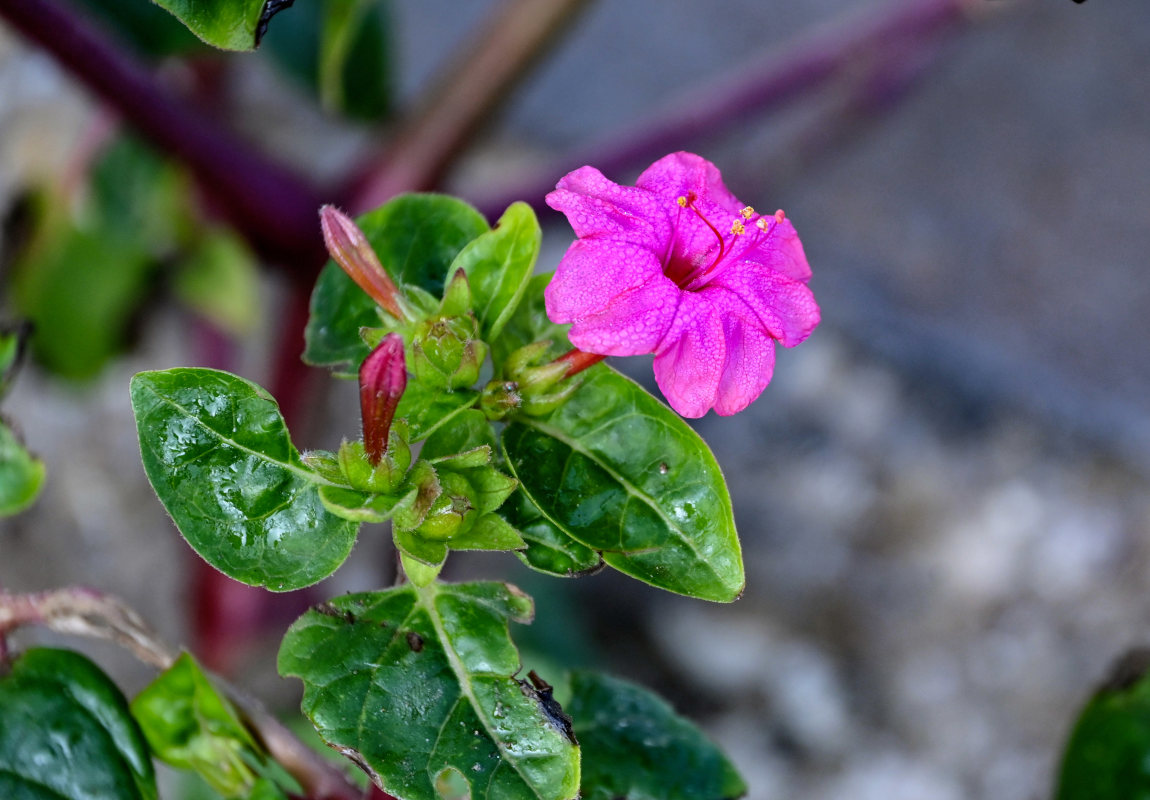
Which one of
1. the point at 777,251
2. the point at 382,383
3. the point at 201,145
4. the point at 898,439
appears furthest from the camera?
the point at 898,439

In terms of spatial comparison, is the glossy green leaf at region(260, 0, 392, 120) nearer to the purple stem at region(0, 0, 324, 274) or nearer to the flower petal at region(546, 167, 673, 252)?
the purple stem at region(0, 0, 324, 274)

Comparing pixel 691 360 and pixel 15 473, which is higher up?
pixel 691 360

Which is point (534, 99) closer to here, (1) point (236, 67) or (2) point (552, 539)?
(1) point (236, 67)

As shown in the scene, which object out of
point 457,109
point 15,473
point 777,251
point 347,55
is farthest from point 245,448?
point 347,55

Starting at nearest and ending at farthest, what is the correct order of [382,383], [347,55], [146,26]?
1. [382,383]
2. [146,26]
3. [347,55]

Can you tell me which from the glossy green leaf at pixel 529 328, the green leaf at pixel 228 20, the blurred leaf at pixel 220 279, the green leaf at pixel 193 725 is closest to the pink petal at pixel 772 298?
the glossy green leaf at pixel 529 328

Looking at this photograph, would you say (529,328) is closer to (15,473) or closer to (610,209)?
(610,209)

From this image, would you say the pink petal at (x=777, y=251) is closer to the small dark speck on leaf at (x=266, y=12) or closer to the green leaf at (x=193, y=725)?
the small dark speck on leaf at (x=266, y=12)
